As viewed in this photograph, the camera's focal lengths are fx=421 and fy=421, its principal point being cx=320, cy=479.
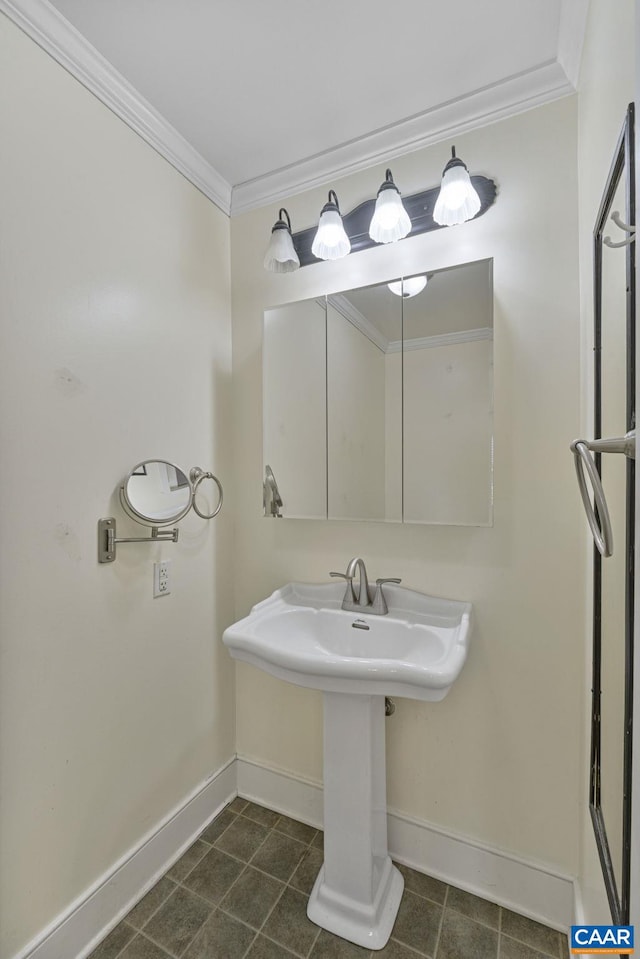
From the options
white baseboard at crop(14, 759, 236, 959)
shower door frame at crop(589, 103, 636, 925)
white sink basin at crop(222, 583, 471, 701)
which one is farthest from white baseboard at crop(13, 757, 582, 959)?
white sink basin at crop(222, 583, 471, 701)

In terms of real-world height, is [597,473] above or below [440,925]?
above

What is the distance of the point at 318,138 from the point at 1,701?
1.95 m

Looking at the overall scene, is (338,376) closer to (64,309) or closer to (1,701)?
(64,309)

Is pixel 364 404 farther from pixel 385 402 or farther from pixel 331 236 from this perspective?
pixel 331 236

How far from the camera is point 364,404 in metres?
1.51

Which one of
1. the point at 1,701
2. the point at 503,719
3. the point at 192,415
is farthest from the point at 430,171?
the point at 1,701

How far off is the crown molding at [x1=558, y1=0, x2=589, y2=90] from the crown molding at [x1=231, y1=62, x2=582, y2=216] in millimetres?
13

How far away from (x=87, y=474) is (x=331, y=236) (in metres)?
1.10

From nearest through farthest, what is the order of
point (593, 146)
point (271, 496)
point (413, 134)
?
1. point (593, 146)
2. point (413, 134)
3. point (271, 496)

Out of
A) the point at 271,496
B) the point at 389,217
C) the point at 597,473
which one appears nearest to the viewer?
the point at 597,473

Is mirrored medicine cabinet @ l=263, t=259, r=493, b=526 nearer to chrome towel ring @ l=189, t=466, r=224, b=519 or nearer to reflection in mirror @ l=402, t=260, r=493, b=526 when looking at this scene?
reflection in mirror @ l=402, t=260, r=493, b=526

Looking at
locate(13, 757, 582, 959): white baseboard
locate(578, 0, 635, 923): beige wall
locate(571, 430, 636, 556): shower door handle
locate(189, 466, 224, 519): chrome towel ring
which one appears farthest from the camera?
locate(189, 466, 224, 519): chrome towel ring

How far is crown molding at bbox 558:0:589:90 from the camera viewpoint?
104cm

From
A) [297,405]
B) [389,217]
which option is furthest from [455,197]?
[297,405]
